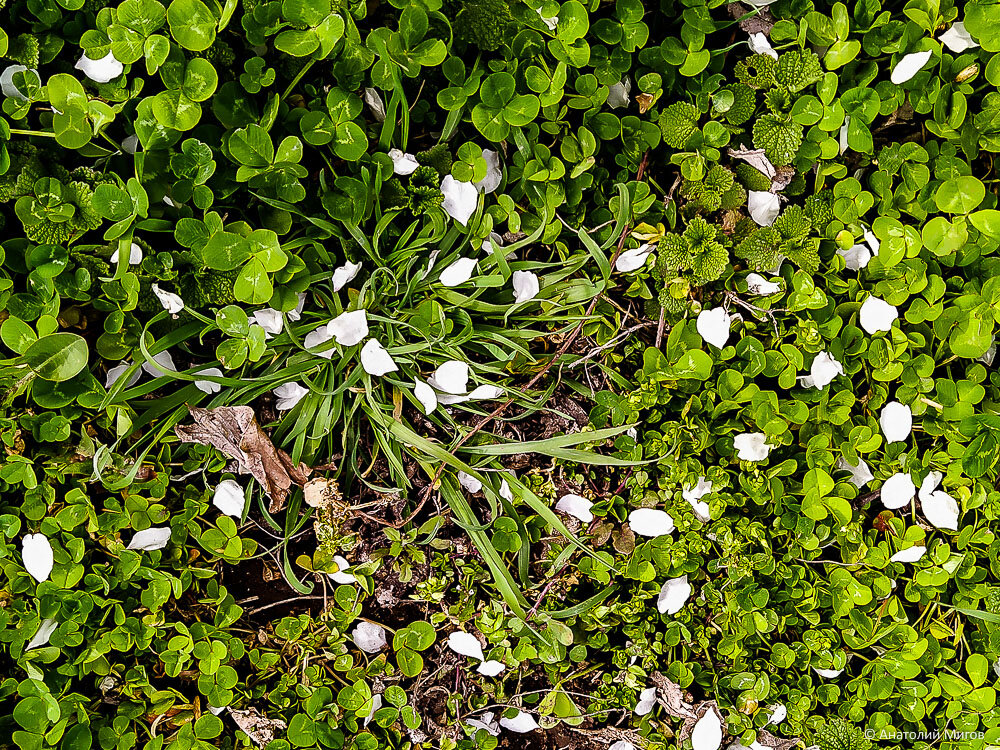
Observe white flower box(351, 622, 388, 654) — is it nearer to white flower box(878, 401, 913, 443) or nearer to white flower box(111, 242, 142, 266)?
white flower box(111, 242, 142, 266)

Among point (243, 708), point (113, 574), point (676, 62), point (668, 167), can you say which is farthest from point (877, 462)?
point (113, 574)

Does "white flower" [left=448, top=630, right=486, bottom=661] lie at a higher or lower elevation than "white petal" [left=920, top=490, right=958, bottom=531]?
lower

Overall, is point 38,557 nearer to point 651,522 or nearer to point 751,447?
point 651,522

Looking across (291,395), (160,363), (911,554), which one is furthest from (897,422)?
(160,363)

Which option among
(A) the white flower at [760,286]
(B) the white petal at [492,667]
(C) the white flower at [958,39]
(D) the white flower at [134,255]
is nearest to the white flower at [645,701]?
(B) the white petal at [492,667]

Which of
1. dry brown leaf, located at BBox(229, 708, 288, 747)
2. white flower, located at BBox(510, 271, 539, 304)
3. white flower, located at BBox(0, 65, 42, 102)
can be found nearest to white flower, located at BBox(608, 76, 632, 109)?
white flower, located at BBox(510, 271, 539, 304)

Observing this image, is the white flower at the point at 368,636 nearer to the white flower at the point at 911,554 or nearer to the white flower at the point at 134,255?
the white flower at the point at 134,255

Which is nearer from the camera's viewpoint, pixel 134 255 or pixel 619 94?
pixel 134 255
